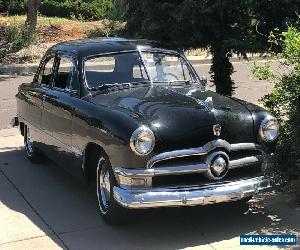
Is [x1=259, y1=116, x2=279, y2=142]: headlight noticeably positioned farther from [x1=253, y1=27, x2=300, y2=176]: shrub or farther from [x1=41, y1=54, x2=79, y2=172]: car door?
[x1=41, y1=54, x2=79, y2=172]: car door

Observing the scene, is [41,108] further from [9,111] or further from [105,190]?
[9,111]

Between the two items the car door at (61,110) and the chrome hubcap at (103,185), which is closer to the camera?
the chrome hubcap at (103,185)

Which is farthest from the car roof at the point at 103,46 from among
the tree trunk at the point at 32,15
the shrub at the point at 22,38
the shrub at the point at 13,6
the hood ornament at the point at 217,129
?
the shrub at the point at 13,6

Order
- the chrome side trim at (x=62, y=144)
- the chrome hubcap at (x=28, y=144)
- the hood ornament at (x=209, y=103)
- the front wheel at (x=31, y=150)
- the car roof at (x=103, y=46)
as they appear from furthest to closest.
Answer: the chrome hubcap at (x=28, y=144) → the front wheel at (x=31, y=150) → the car roof at (x=103, y=46) → the chrome side trim at (x=62, y=144) → the hood ornament at (x=209, y=103)

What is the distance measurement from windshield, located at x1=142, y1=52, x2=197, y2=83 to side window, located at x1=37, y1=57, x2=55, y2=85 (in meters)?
1.30

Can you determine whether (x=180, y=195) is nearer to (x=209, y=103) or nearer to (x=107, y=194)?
(x=107, y=194)

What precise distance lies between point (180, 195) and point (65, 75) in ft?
7.68

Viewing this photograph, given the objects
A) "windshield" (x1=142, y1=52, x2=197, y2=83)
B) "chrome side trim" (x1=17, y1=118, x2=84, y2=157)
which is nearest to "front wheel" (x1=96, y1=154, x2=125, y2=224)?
"chrome side trim" (x1=17, y1=118, x2=84, y2=157)

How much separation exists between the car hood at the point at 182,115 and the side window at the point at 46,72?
4.48ft

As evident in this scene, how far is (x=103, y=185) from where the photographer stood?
195 inches

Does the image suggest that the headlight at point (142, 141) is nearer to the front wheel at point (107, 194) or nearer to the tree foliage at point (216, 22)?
the front wheel at point (107, 194)

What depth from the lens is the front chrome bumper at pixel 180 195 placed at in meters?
4.34

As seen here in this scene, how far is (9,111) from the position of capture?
1071cm

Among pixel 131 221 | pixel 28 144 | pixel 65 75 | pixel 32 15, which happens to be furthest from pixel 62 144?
pixel 32 15
